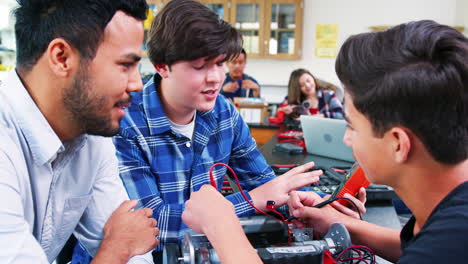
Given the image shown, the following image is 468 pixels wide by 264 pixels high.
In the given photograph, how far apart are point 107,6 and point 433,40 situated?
668mm

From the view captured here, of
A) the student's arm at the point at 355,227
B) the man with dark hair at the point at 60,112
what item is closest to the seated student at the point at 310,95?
the student's arm at the point at 355,227

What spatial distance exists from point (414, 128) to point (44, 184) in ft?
2.58

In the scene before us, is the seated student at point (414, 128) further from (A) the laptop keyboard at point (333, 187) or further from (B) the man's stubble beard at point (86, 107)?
(A) the laptop keyboard at point (333, 187)

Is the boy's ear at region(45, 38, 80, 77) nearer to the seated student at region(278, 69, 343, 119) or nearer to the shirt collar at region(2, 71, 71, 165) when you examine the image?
the shirt collar at region(2, 71, 71, 165)

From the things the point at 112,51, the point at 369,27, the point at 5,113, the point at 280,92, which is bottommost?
the point at 280,92

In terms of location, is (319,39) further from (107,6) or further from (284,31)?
(107,6)

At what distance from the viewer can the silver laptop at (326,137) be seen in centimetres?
197

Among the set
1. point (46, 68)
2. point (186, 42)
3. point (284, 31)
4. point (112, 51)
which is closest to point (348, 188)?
point (186, 42)

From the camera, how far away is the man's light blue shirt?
746mm

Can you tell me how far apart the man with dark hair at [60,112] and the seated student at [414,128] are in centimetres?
35

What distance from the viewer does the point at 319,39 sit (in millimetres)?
5500

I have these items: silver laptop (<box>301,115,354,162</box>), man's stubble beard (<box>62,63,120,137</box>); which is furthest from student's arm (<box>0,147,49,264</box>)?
silver laptop (<box>301,115,354,162</box>)

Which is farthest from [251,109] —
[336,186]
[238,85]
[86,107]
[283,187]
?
[86,107]

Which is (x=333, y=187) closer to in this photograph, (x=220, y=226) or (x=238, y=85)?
(x=220, y=226)
